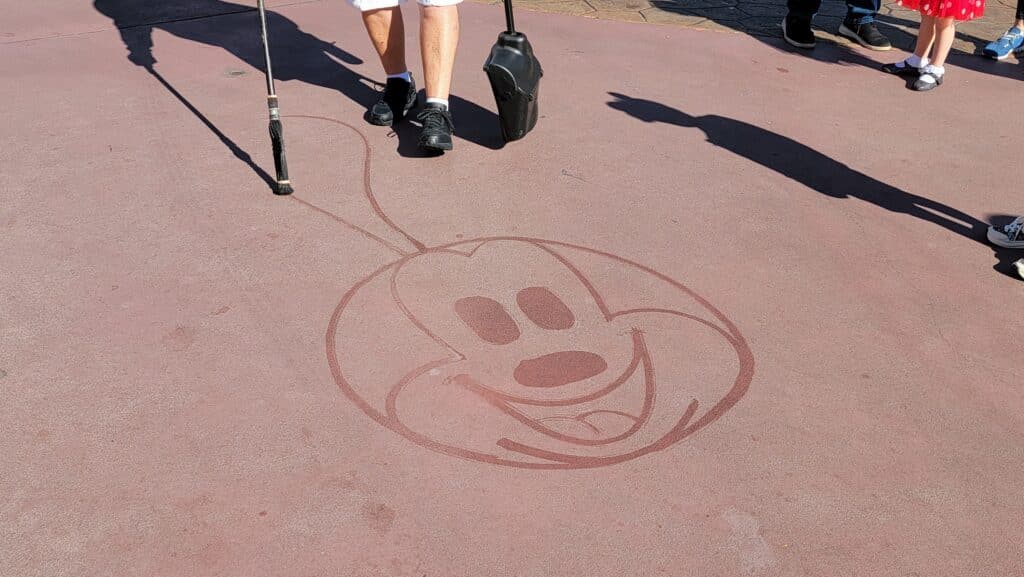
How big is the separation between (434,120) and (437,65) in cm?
27

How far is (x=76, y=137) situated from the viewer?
4070 millimetres

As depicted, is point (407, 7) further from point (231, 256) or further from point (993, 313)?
point (993, 313)

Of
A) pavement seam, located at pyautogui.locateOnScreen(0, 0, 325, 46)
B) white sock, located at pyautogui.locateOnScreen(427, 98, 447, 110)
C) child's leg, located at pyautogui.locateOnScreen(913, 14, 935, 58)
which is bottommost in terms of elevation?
pavement seam, located at pyautogui.locateOnScreen(0, 0, 325, 46)

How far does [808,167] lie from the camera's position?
4.04 meters

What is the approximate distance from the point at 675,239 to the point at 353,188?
131cm

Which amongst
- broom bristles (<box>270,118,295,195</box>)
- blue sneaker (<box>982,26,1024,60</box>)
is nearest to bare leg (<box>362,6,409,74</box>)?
broom bristles (<box>270,118,295,195</box>)

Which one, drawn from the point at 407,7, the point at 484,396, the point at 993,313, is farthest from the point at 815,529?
the point at 407,7

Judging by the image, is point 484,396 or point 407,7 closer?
point 484,396

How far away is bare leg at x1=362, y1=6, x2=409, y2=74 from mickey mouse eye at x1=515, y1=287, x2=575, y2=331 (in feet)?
5.85

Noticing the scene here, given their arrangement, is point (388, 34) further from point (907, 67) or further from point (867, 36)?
point (867, 36)

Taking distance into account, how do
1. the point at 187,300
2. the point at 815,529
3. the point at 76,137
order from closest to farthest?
1. the point at 815,529
2. the point at 187,300
3. the point at 76,137

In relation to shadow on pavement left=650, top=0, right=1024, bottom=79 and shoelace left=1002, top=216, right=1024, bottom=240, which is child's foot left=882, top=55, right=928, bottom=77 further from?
shoelace left=1002, top=216, right=1024, bottom=240

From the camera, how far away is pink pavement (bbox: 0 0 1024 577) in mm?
2125

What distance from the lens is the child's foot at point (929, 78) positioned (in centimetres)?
493
